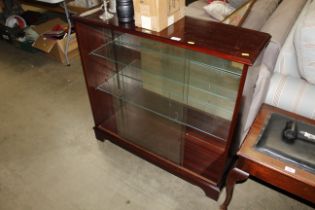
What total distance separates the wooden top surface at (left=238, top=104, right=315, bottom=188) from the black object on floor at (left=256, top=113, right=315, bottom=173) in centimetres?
2

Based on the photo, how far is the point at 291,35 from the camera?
1381mm

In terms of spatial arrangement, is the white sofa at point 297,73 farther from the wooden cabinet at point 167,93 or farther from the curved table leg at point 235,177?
the curved table leg at point 235,177

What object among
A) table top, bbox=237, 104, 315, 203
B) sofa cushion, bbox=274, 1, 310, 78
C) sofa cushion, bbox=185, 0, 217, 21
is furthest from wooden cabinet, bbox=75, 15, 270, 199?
sofa cushion, bbox=185, 0, 217, 21

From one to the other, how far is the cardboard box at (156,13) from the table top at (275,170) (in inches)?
24.3

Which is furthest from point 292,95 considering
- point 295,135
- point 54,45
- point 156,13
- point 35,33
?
point 35,33

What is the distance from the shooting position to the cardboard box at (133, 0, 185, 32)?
42.3 inches

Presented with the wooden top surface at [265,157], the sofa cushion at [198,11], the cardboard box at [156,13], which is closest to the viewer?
the wooden top surface at [265,157]

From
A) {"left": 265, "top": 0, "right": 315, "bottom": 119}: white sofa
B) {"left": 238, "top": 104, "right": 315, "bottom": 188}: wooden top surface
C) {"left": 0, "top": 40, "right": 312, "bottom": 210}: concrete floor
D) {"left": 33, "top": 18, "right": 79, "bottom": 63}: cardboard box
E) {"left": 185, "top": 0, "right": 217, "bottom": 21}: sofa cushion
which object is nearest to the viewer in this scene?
{"left": 238, "top": 104, "right": 315, "bottom": 188}: wooden top surface

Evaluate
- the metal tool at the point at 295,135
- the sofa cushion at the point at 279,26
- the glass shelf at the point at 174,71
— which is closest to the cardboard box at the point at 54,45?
the glass shelf at the point at 174,71

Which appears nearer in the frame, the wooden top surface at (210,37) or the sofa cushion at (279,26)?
the wooden top surface at (210,37)

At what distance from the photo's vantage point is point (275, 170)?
101 centimetres

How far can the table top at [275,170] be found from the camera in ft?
3.18

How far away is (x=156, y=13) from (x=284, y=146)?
75 cm

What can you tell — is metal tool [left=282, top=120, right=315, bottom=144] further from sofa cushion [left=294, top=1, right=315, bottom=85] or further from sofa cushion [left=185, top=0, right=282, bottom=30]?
sofa cushion [left=185, top=0, right=282, bottom=30]
